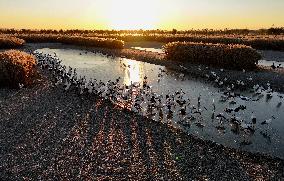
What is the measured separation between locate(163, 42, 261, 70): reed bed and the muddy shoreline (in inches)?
761

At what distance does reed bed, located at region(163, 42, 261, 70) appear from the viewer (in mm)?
37562

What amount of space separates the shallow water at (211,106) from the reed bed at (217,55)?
12.0 ft

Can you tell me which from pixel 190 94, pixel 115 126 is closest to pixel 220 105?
pixel 190 94

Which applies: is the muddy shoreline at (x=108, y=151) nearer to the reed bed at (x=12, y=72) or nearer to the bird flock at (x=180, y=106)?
the bird flock at (x=180, y=106)

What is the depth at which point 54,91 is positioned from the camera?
87.6 feet

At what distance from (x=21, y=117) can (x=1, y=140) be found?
3.50m

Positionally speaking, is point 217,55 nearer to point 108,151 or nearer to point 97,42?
point 108,151

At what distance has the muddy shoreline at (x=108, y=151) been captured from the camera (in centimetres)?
1371

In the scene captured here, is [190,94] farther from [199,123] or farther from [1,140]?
[1,140]

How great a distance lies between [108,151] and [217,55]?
2628 centimetres

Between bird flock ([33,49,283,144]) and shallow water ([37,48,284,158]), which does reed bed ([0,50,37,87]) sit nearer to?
bird flock ([33,49,283,144])

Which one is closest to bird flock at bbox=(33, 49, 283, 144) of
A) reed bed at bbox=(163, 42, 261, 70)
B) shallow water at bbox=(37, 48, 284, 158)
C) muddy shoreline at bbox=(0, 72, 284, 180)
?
shallow water at bbox=(37, 48, 284, 158)

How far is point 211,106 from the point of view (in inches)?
926

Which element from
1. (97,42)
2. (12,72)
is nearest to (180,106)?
(12,72)
